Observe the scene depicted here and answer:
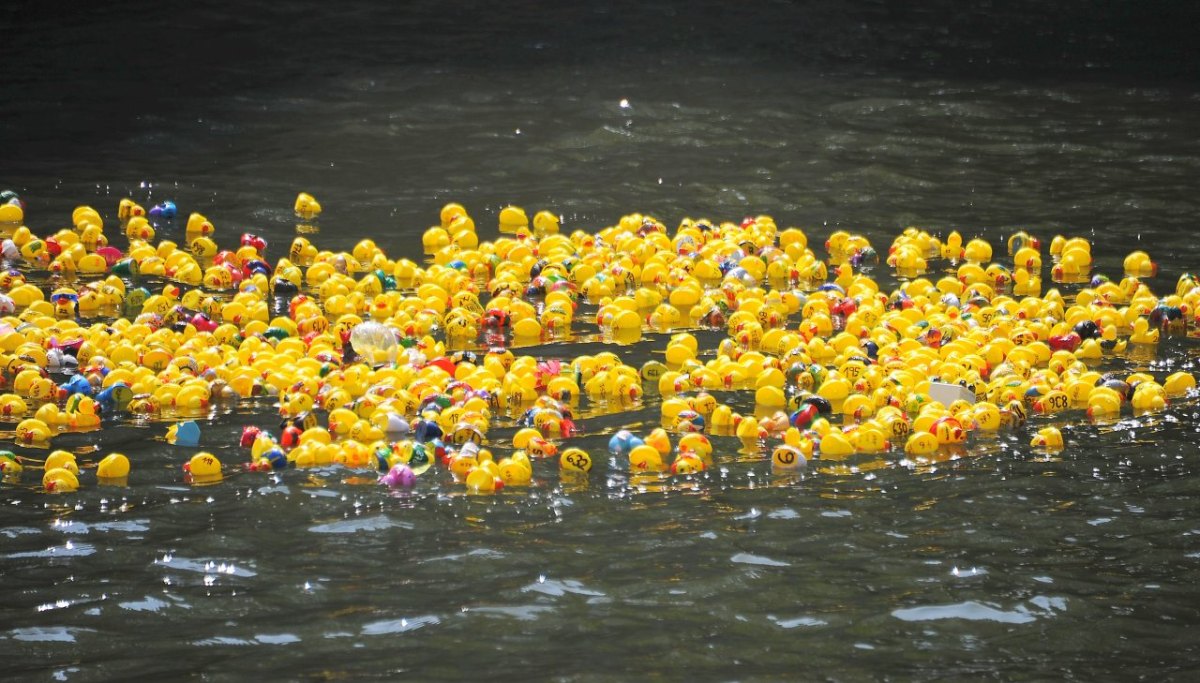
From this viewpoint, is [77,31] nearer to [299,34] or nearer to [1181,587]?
[299,34]

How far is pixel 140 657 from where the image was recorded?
5.52 m

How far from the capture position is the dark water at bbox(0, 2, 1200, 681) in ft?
18.8

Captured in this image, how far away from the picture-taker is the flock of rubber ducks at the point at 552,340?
780 cm

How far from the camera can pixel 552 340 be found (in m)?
9.92

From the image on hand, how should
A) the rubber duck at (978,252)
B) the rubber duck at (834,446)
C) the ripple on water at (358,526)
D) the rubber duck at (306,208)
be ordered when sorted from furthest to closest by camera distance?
1. the rubber duck at (306,208)
2. the rubber duck at (978,252)
3. the rubber duck at (834,446)
4. the ripple on water at (358,526)

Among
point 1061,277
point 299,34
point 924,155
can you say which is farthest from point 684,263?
point 299,34

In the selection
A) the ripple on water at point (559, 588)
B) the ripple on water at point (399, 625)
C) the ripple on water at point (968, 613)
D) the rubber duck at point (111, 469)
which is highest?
the rubber duck at point (111, 469)

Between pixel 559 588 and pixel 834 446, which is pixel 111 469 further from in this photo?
pixel 834 446

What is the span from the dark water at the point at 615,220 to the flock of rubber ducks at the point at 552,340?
26 centimetres

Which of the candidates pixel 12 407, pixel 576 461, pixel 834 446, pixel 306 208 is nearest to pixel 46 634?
pixel 576 461

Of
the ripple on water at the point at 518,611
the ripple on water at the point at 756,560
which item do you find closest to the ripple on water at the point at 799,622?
the ripple on water at the point at 756,560

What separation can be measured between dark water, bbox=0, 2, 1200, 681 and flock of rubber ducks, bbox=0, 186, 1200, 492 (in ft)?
0.84

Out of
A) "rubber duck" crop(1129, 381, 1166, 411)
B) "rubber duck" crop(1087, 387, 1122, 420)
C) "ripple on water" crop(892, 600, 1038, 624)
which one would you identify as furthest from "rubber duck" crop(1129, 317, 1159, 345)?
"ripple on water" crop(892, 600, 1038, 624)

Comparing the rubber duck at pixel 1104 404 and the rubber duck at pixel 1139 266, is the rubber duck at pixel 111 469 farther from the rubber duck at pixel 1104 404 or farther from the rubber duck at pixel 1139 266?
the rubber duck at pixel 1139 266
